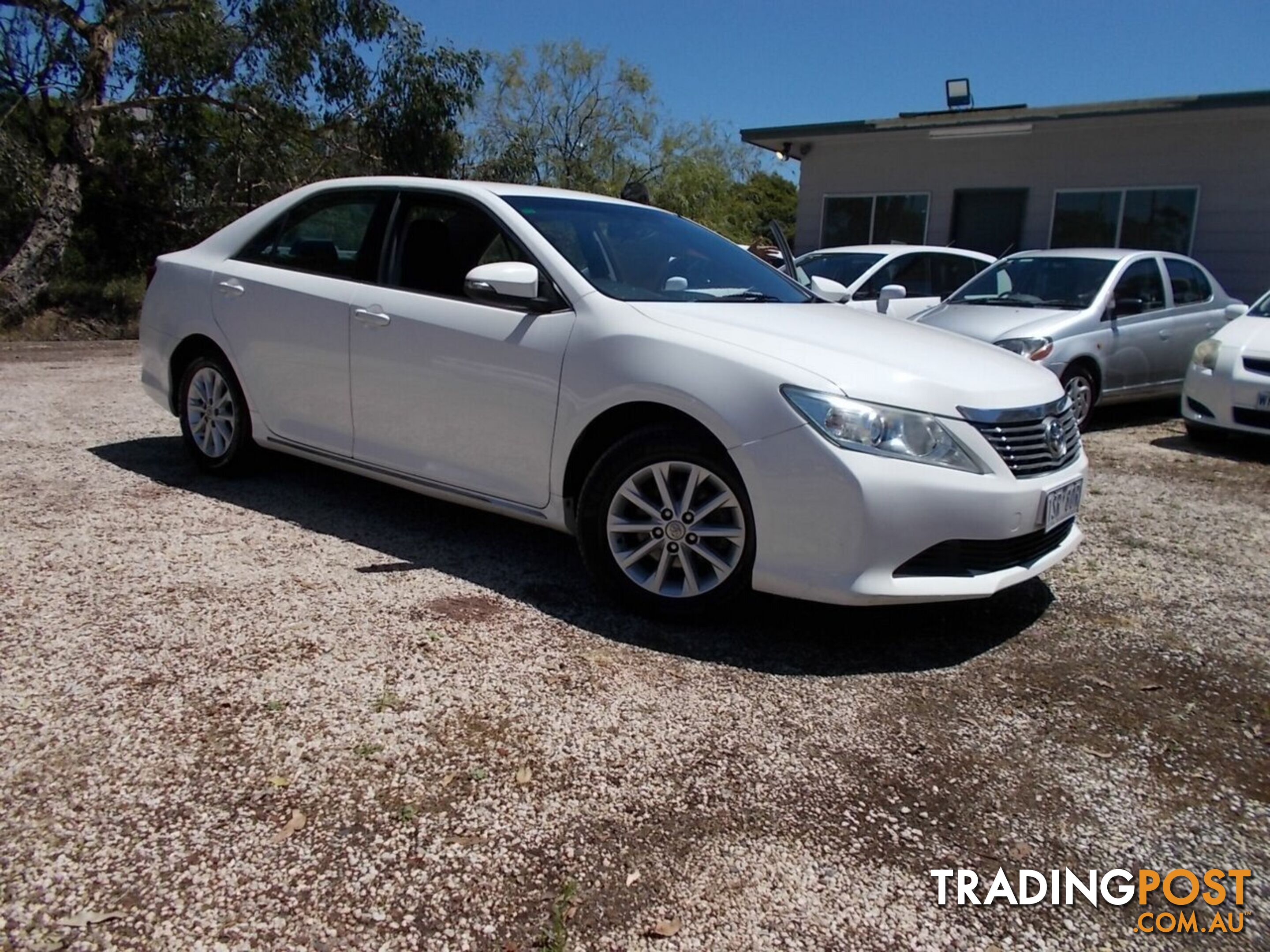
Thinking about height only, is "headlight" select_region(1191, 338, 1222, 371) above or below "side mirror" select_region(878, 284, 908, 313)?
below

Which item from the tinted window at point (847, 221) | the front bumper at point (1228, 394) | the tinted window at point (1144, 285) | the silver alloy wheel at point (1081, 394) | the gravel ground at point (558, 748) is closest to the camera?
the gravel ground at point (558, 748)

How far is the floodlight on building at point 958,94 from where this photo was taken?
16500mm

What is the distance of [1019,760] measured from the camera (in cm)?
292

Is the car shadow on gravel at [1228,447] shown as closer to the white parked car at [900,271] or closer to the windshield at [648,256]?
the white parked car at [900,271]

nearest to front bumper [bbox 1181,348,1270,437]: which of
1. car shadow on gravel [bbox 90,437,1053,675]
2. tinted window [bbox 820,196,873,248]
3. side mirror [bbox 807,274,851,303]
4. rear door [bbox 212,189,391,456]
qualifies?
side mirror [bbox 807,274,851,303]

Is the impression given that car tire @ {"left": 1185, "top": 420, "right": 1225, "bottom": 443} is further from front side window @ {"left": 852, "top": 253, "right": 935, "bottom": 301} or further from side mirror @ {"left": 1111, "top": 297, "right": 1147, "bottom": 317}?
front side window @ {"left": 852, "top": 253, "right": 935, "bottom": 301}

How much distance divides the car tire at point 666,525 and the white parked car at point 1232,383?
5.71 m

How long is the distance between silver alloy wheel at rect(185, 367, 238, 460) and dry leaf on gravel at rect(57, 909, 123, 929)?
3468 mm

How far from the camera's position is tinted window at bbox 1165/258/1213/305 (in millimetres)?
9164

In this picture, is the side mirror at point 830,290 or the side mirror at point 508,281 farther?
the side mirror at point 830,290

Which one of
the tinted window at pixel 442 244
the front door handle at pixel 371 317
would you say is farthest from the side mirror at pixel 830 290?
the front door handle at pixel 371 317

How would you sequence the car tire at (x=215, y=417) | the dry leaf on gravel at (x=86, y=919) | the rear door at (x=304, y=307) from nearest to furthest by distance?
1. the dry leaf on gravel at (x=86, y=919)
2. the rear door at (x=304, y=307)
3. the car tire at (x=215, y=417)

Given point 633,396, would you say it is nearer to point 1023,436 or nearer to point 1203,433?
point 1023,436

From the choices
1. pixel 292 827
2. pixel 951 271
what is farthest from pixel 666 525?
pixel 951 271
